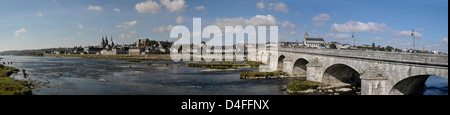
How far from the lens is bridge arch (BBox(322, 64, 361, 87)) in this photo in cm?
3316

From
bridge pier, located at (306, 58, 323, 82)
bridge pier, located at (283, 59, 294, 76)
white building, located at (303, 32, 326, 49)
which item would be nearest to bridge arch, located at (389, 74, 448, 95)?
bridge pier, located at (306, 58, 323, 82)

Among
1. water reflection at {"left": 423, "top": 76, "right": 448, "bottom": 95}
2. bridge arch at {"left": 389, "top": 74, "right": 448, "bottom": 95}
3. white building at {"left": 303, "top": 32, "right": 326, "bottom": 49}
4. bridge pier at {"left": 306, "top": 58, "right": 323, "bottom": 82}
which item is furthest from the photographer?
white building at {"left": 303, "top": 32, "right": 326, "bottom": 49}

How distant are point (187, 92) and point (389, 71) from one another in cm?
1811

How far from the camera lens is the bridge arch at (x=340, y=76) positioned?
33156 mm

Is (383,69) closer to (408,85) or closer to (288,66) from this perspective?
(408,85)

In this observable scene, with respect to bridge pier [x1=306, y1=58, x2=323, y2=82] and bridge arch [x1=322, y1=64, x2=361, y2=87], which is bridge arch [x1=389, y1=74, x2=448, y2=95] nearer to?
bridge arch [x1=322, y1=64, x2=361, y2=87]

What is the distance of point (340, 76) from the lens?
1364 inches

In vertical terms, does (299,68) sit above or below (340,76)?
above

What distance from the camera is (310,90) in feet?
99.0

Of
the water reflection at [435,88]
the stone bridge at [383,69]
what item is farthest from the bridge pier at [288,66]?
the water reflection at [435,88]

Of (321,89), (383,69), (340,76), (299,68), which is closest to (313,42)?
(299,68)

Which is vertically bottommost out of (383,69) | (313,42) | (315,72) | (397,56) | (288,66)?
(315,72)
